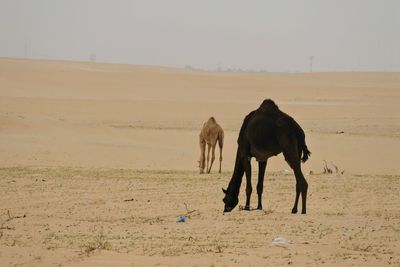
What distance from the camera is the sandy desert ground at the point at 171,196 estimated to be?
8.51m

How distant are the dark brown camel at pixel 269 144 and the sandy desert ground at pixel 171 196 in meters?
0.44

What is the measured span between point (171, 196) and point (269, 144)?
3060 mm

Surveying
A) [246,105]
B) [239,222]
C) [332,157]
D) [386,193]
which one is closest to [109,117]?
[246,105]

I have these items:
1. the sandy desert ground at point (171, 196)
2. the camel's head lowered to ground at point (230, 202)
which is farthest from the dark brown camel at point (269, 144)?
the sandy desert ground at point (171, 196)

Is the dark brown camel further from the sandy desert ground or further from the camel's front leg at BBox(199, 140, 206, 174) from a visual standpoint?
the camel's front leg at BBox(199, 140, 206, 174)

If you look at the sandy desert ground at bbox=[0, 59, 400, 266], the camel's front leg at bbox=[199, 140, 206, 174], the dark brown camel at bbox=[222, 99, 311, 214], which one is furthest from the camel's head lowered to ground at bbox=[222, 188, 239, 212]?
the camel's front leg at bbox=[199, 140, 206, 174]

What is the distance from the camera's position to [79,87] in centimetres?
Result: 6088

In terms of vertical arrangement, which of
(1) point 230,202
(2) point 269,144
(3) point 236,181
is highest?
(2) point 269,144

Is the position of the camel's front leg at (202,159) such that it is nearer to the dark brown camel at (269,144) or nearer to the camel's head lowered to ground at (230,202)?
the dark brown camel at (269,144)

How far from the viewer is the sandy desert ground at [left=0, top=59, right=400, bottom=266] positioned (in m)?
8.51

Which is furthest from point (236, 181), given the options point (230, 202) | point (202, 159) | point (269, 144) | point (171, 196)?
point (202, 159)

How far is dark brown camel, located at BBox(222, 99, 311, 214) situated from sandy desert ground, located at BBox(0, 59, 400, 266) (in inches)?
17.1

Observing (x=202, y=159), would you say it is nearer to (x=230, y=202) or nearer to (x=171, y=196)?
(x=171, y=196)

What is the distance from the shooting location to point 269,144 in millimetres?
12219
